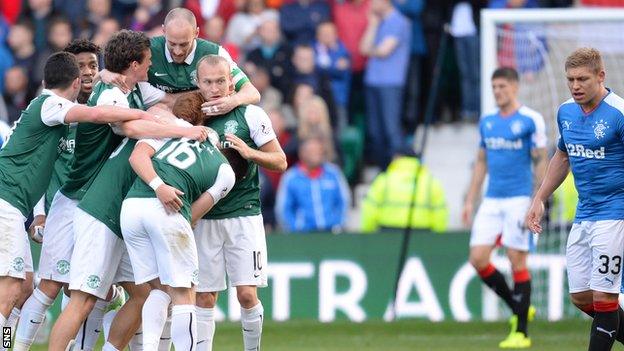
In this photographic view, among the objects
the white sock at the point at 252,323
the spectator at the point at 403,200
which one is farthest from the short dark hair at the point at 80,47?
the spectator at the point at 403,200

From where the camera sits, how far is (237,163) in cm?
1104

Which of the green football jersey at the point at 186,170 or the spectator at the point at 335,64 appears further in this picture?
the spectator at the point at 335,64

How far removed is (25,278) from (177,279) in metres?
1.68

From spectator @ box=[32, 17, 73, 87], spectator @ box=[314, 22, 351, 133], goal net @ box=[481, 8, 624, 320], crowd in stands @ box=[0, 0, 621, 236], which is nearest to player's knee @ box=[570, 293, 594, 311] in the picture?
A: goal net @ box=[481, 8, 624, 320]

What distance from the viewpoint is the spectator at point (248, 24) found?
20.2 m

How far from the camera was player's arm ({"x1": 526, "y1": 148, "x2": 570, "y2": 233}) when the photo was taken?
36.7 feet

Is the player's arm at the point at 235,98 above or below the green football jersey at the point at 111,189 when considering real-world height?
above

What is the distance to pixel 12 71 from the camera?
1964cm

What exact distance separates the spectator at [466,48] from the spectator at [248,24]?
257cm

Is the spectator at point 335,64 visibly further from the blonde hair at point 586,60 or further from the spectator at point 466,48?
the blonde hair at point 586,60

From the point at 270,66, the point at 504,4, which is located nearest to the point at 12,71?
the point at 270,66

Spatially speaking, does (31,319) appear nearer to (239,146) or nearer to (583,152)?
(239,146)

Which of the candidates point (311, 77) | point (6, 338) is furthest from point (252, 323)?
point (311, 77)

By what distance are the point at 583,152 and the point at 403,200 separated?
24.7ft
